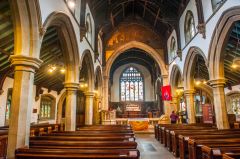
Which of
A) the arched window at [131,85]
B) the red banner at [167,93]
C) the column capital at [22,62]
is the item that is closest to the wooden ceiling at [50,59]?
the column capital at [22,62]

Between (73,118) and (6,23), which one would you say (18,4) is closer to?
(6,23)

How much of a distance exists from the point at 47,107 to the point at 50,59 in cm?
557

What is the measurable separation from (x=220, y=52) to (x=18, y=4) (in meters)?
7.27

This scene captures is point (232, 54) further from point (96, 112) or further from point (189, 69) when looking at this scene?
point (96, 112)

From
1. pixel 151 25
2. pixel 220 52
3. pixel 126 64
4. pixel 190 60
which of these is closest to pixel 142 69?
pixel 126 64

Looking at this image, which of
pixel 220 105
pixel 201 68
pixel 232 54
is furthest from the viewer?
pixel 201 68

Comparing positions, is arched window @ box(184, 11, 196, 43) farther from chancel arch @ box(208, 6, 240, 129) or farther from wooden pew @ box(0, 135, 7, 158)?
wooden pew @ box(0, 135, 7, 158)

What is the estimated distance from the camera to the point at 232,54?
33.0 feet

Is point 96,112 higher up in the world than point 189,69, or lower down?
lower down

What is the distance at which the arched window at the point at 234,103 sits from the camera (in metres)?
14.0

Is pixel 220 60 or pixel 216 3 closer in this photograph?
pixel 216 3

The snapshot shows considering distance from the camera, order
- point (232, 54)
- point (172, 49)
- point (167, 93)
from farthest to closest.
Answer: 1. point (172, 49)
2. point (167, 93)
3. point (232, 54)

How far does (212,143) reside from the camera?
3.78 m

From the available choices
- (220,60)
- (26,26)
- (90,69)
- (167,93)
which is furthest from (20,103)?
(167,93)
